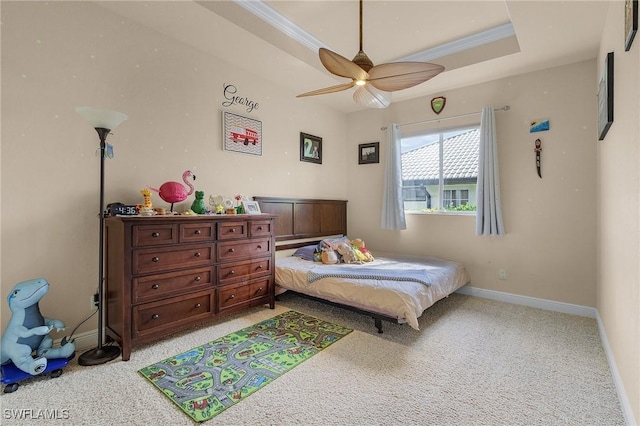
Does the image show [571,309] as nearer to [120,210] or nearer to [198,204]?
[198,204]

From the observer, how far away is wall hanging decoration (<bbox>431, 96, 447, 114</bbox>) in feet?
13.4

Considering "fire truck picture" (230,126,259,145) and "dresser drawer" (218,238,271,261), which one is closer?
"dresser drawer" (218,238,271,261)

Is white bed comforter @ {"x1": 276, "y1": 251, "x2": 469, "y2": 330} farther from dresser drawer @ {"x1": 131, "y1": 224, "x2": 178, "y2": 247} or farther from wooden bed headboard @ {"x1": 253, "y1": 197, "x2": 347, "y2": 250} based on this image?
dresser drawer @ {"x1": 131, "y1": 224, "x2": 178, "y2": 247}

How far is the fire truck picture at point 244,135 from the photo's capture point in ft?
11.2

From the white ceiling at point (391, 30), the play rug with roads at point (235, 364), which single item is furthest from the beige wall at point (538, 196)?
the play rug with roads at point (235, 364)

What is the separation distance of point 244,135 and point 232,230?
4.16 ft

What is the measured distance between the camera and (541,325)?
2.90 metres

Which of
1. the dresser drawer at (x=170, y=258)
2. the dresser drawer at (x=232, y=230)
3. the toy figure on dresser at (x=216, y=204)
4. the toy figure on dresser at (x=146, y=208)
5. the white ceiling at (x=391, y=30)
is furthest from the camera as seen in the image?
the toy figure on dresser at (x=216, y=204)

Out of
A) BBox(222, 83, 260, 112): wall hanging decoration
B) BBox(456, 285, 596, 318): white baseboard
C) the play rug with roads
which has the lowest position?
the play rug with roads

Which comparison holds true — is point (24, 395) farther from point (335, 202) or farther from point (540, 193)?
point (540, 193)

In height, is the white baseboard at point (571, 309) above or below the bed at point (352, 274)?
below

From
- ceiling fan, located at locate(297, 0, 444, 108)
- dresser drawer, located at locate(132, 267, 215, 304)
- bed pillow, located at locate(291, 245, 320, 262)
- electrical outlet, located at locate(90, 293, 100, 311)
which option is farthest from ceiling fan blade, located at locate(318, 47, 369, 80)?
electrical outlet, located at locate(90, 293, 100, 311)

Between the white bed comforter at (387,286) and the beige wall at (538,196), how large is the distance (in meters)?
0.42

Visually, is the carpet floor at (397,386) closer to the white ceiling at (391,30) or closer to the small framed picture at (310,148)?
the small framed picture at (310,148)
